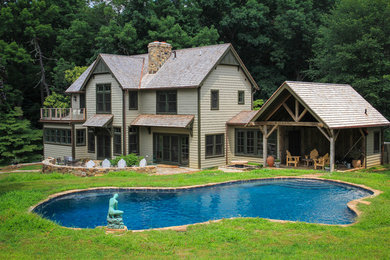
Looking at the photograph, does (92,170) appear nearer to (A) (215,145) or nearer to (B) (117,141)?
(B) (117,141)

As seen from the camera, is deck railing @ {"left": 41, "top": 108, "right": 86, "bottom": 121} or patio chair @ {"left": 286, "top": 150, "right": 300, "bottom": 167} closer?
patio chair @ {"left": 286, "top": 150, "right": 300, "bottom": 167}

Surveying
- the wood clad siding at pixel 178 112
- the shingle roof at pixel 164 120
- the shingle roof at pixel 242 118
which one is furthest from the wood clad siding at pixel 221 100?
the shingle roof at pixel 164 120

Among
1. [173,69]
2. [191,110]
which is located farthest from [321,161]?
[173,69]

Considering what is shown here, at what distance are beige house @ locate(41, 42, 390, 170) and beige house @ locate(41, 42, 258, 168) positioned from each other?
0.06 meters

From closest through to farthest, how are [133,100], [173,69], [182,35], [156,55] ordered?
[173,69], [133,100], [156,55], [182,35]

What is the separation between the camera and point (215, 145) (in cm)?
2492

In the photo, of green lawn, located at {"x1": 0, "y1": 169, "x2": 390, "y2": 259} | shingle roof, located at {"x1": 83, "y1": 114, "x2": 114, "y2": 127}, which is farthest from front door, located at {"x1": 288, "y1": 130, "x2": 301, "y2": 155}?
green lawn, located at {"x1": 0, "y1": 169, "x2": 390, "y2": 259}

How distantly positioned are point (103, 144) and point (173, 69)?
23.4 feet

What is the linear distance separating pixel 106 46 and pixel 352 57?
839 inches

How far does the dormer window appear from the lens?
25219mm

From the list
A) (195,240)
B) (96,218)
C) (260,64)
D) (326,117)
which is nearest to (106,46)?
(260,64)

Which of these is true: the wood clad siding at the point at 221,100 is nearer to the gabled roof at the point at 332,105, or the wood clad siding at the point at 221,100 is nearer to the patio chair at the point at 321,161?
the gabled roof at the point at 332,105

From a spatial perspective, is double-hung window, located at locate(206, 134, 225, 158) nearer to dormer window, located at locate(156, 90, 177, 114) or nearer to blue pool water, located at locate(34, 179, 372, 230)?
dormer window, located at locate(156, 90, 177, 114)

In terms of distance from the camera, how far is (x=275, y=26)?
4016 centimetres
